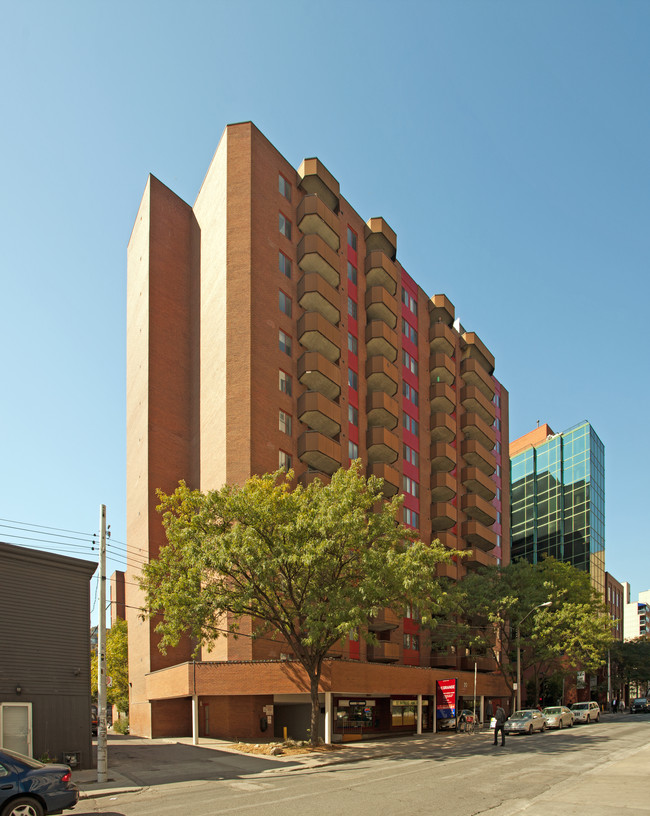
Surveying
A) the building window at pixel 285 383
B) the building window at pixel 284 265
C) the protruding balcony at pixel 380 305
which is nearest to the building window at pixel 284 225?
the building window at pixel 284 265

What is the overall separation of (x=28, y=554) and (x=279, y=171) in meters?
36.2

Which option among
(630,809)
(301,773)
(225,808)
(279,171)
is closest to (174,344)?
(279,171)

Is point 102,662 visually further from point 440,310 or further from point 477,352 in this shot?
point 477,352

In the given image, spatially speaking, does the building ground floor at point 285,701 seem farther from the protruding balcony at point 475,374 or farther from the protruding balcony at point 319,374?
the protruding balcony at point 475,374

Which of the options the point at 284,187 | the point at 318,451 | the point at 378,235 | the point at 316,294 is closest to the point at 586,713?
the point at 318,451

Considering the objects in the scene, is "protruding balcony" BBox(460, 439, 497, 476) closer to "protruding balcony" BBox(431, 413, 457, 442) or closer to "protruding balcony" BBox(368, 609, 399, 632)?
"protruding balcony" BBox(431, 413, 457, 442)

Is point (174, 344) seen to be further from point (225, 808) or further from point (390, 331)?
point (225, 808)

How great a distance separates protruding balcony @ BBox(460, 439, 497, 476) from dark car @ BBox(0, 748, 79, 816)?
62.5 m

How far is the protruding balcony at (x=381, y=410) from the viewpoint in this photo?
2292 inches

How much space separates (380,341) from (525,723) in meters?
30.9

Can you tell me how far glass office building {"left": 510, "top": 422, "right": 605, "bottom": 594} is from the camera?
9338 centimetres

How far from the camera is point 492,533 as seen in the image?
7556cm

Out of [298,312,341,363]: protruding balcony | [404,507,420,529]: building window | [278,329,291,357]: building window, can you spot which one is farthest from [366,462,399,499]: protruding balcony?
[278,329,291,357]: building window

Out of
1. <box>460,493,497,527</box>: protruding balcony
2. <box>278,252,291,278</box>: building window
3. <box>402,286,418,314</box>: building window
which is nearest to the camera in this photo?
<box>278,252,291,278</box>: building window
